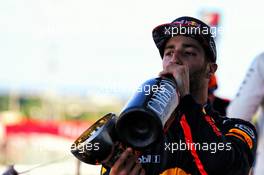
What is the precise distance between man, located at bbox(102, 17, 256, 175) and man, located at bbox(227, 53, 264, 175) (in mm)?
1208

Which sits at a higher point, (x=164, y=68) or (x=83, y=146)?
(x=164, y=68)

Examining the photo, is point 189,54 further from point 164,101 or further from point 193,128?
point 164,101

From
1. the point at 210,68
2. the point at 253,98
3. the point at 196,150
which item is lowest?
the point at 253,98

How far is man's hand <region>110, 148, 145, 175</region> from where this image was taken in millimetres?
2102

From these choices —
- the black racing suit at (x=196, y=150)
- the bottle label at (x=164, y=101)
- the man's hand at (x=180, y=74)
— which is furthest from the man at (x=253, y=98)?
the bottle label at (x=164, y=101)

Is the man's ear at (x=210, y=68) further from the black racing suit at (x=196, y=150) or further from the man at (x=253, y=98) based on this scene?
the man at (x=253, y=98)

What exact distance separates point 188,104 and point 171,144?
0.76ft

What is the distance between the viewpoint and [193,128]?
2.48 metres

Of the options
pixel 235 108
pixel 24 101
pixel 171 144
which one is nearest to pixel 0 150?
pixel 235 108

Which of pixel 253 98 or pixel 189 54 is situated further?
pixel 253 98

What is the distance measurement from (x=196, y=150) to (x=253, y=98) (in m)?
1.58

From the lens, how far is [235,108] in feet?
13.1

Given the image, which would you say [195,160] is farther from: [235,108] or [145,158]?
[235,108]

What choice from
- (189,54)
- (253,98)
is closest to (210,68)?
(189,54)
